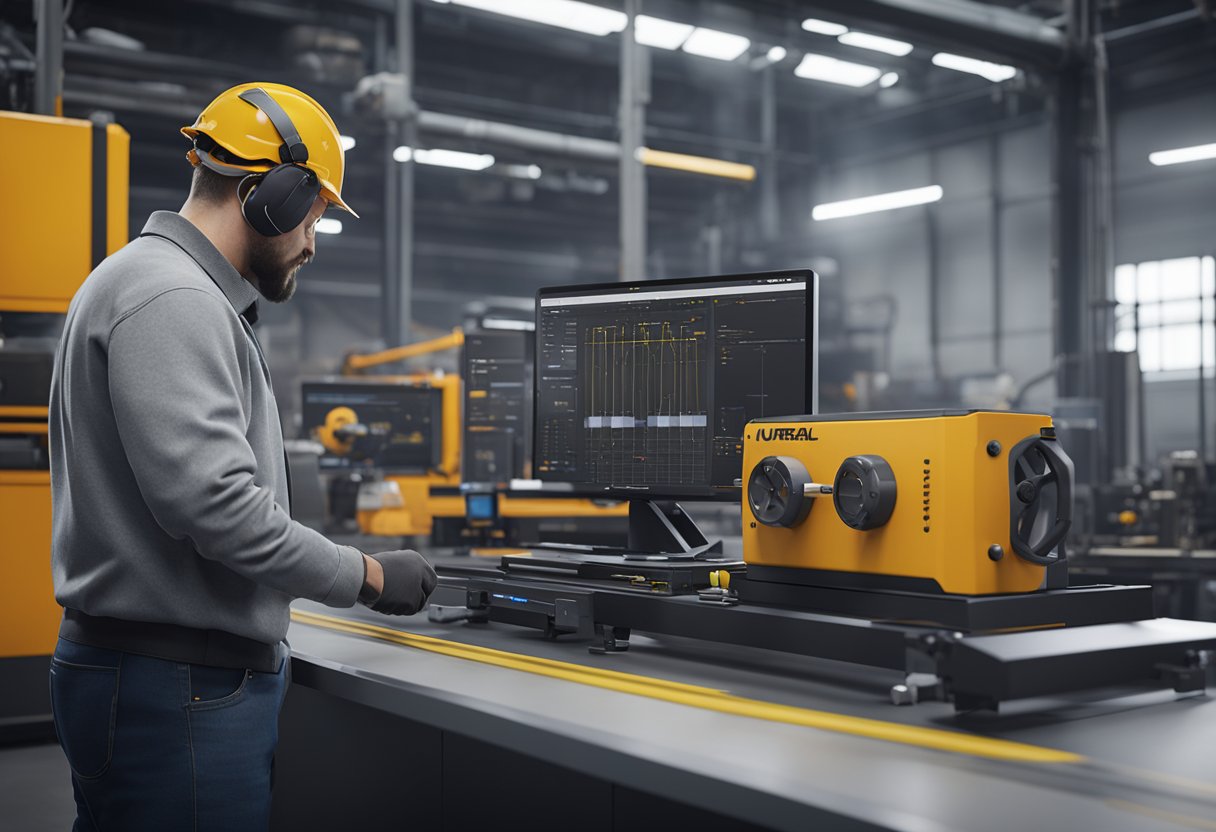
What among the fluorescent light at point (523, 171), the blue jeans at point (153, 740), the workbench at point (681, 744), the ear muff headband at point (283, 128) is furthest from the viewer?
Answer: the fluorescent light at point (523, 171)

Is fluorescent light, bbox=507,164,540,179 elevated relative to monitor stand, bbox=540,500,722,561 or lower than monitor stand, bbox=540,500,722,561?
elevated

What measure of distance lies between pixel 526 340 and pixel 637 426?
1.99 meters

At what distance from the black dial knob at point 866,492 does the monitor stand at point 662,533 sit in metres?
0.52

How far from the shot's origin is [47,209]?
331 cm

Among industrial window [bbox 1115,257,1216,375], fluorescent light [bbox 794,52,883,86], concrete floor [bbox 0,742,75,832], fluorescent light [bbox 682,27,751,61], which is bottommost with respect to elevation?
concrete floor [bbox 0,742,75,832]

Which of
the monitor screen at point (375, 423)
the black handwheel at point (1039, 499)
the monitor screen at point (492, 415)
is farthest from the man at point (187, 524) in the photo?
the monitor screen at point (375, 423)

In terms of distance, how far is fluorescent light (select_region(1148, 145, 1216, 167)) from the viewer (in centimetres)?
1071

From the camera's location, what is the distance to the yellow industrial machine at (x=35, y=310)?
321cm

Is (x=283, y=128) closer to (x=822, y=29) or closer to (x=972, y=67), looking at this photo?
(x=822, y=29)

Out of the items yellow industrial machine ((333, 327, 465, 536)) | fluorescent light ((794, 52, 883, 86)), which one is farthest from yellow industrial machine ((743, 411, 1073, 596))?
fluorescent light ((794, 52, 883, 86))

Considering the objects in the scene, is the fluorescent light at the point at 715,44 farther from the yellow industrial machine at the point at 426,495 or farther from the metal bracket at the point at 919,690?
the metal bracket at the point at 919,690

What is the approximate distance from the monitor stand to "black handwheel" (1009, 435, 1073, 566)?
627 millimetres

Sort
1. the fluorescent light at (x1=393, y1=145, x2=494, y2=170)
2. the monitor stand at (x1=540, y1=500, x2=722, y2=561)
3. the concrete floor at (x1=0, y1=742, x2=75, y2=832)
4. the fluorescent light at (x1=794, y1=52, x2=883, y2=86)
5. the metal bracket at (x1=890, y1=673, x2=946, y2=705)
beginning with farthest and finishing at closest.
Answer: the fluorescent light at (x1=393, y1=145, x2=494, y2=170), the fluorescent light at (x1=794, y1=52, x2=883, y2=86), the concrete floor at (x1=0, y1=742, x2=75, y2=832), the monitor stand at (x1=540, y1=500, x2=722, y2=561), the metal bracket at (x1=890, y1=673, x2=946, y2=705)

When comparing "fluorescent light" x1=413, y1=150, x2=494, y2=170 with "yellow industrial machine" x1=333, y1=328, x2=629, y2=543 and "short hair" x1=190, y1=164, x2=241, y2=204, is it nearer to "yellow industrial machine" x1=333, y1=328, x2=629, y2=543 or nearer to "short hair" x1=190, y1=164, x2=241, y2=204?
"yellow industrial machine" x1=333, y1=328, x2=629, y2=543
